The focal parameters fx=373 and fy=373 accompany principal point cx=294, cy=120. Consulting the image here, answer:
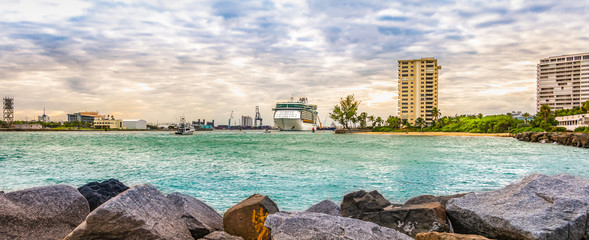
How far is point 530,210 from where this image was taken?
5.52 metres

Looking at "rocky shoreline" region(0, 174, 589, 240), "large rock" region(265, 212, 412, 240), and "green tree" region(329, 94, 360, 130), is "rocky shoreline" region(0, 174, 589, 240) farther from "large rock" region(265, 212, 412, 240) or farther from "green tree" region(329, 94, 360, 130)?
"green tree" region(329, 94, 360, 130)

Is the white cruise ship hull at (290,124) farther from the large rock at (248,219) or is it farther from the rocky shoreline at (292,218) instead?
the large rock at (248,219)

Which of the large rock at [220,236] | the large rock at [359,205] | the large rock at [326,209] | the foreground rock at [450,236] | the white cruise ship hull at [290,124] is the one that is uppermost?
the white cruise ship hull at [290,124]

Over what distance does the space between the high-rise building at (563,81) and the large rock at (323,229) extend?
20566cm

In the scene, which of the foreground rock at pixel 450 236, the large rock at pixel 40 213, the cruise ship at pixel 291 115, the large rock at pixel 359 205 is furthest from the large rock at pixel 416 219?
the cruise ship at pixel 291 115

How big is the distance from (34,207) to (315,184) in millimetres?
11644

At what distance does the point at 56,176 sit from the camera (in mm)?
20062

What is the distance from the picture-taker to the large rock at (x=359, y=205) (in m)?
7.17

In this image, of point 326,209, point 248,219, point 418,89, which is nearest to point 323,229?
point 248,219

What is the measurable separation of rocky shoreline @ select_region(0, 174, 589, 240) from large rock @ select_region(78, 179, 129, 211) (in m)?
1.08

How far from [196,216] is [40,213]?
246 cm

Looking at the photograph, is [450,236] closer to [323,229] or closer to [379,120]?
[323,229]

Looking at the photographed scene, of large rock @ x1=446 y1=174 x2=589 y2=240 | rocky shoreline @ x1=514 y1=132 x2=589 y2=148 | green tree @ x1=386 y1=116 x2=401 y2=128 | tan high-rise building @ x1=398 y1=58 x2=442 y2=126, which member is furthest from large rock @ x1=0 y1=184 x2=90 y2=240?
tan high-rise building @ x1=398 y1=58 x2=442 y2=126

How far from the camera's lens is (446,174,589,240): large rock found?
5160mm
